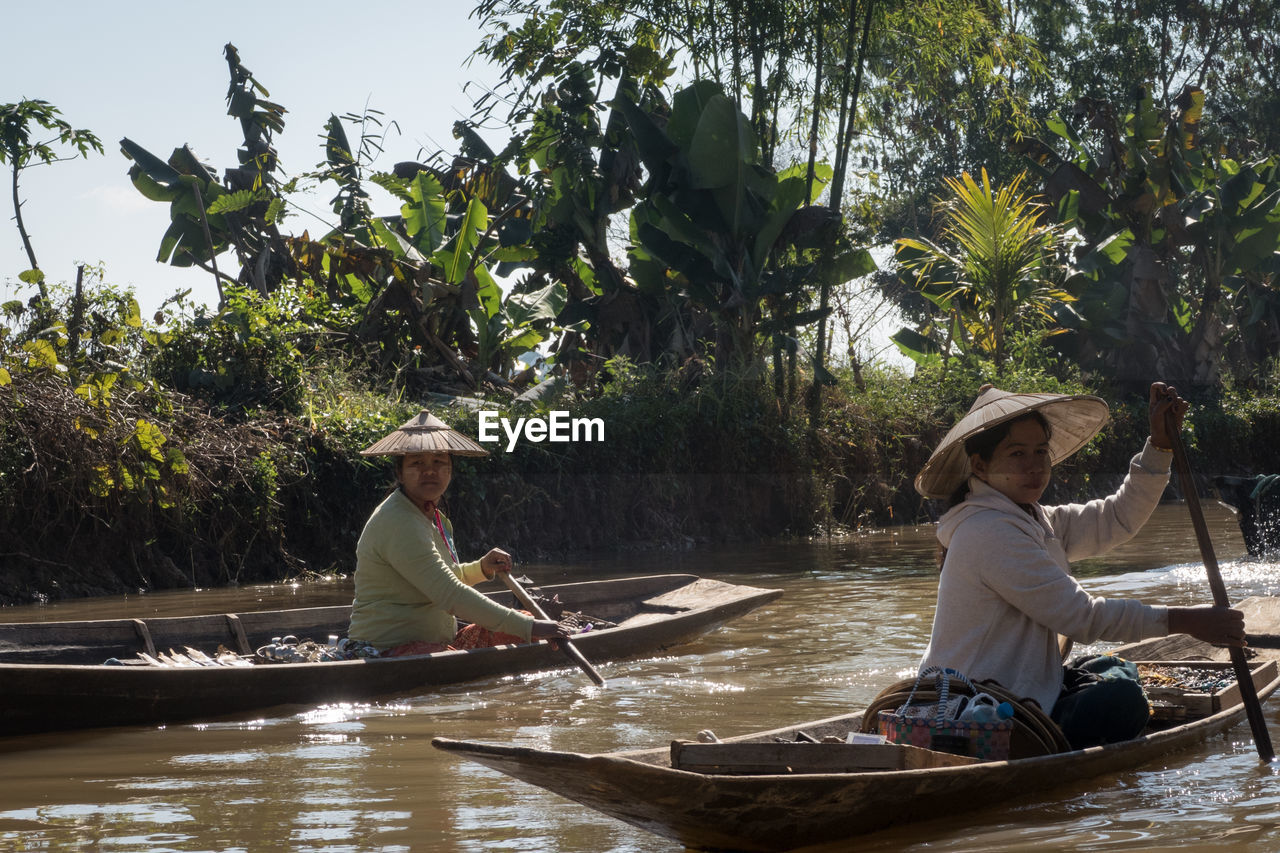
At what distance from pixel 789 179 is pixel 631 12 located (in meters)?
2.64

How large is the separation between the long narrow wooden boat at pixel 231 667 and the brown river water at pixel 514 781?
0.08 m

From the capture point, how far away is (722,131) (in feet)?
40.5

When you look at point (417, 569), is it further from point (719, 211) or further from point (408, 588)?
point (719, 211)

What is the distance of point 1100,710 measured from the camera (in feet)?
12.0

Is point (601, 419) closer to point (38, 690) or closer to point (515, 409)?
point (515, 409)

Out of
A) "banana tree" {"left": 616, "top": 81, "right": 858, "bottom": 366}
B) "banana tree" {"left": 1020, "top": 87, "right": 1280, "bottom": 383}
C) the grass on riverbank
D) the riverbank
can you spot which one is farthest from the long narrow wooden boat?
"banana tree" {"left": 1020, "top": 87, "right": 1280, "bottom": 383}

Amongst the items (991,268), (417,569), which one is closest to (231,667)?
(417,569)

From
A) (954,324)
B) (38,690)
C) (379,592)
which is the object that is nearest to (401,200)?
(954,324)

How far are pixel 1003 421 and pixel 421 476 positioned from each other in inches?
115

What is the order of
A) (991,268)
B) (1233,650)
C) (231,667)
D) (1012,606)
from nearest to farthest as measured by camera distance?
(1012,606)
(1233,650)
(231,667)
(991,268)

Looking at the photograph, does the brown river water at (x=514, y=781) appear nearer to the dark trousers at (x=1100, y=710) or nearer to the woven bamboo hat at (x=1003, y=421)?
the dark trousers at (x=1100, y=710)

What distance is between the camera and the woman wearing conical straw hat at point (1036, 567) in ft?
10.9

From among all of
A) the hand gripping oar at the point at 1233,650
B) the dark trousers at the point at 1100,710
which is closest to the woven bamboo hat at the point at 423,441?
the dark trousers at the point at 1100,710

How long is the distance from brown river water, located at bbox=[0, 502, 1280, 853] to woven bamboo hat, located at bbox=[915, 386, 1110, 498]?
927mm
